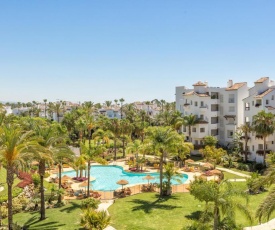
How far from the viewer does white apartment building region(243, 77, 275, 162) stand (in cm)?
4881

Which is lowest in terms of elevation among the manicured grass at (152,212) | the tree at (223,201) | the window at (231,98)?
the manicured grass at (152,212)

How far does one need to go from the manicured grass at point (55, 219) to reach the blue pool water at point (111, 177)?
12190mm

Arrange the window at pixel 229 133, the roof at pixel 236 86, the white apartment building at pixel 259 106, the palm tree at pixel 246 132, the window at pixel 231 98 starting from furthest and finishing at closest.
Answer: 1. the window at pixel 229 133
2. the window at pixel 231 98
3. the roof at pixel 236 86
4. the white apartment building at pixel 259 106
5. the palm tree at pixel 246 132

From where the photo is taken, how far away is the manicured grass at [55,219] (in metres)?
22.7

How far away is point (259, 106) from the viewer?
5016 cm

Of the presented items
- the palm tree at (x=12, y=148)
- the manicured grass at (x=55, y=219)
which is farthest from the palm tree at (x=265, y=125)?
the palm tree at (x=12, y=148)

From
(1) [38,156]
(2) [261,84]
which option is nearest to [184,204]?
(1) [38,156]

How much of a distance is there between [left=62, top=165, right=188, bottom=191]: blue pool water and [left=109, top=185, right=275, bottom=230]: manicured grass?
893 centimetres

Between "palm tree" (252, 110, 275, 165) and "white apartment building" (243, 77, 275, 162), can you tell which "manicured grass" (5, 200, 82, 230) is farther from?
"white apartment building" (243, 77, 275, 162)

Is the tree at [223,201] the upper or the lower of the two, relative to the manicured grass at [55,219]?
upper

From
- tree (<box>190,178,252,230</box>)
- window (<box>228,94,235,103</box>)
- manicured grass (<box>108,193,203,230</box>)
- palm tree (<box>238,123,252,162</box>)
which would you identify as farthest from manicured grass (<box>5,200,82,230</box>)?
window (<box>228,94,235,103</box>)

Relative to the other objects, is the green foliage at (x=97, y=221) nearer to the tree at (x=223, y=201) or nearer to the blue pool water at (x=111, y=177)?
the tree at (x=223, y=201)

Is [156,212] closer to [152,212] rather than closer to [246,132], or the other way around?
[152,212]

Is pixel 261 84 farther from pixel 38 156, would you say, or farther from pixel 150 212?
pixel 38 156
